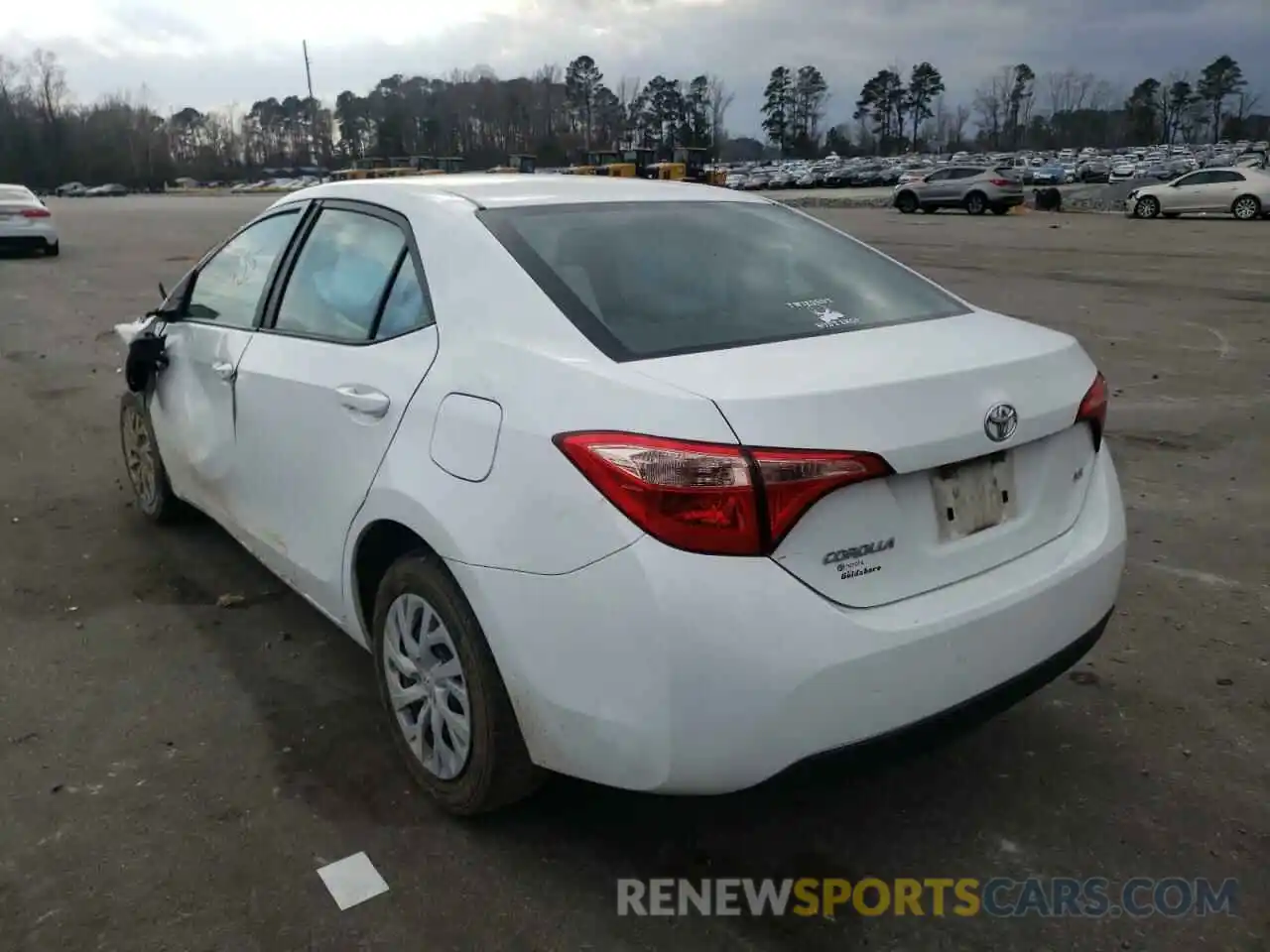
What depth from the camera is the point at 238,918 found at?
2.48 metres

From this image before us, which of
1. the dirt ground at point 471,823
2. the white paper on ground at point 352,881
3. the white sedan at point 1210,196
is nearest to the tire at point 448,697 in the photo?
the dirt ground at point 471,823

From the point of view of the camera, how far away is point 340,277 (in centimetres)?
337

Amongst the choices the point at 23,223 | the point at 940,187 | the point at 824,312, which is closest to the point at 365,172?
the point at 23,223

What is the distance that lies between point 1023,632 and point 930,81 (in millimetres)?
138209

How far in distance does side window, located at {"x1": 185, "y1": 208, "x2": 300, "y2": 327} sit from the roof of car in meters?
0.20

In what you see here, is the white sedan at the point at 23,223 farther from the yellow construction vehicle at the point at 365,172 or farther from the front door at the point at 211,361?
the front door at the point at 211,361

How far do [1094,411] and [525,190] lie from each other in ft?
5.94

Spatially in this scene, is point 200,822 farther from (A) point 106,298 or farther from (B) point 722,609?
(A) point 106,298

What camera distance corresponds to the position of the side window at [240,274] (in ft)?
12.6

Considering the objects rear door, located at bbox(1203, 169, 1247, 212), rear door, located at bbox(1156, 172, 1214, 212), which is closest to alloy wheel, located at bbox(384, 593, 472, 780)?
rear door, located at bbox(1203, 169, 1247, 212)

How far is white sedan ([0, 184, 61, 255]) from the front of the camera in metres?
19.9

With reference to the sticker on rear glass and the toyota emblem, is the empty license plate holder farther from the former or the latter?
the sticker on rear glass

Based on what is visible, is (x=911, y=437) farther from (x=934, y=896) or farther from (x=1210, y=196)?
(x=1210, y=196)

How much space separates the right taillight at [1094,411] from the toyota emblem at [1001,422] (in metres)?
0.34
